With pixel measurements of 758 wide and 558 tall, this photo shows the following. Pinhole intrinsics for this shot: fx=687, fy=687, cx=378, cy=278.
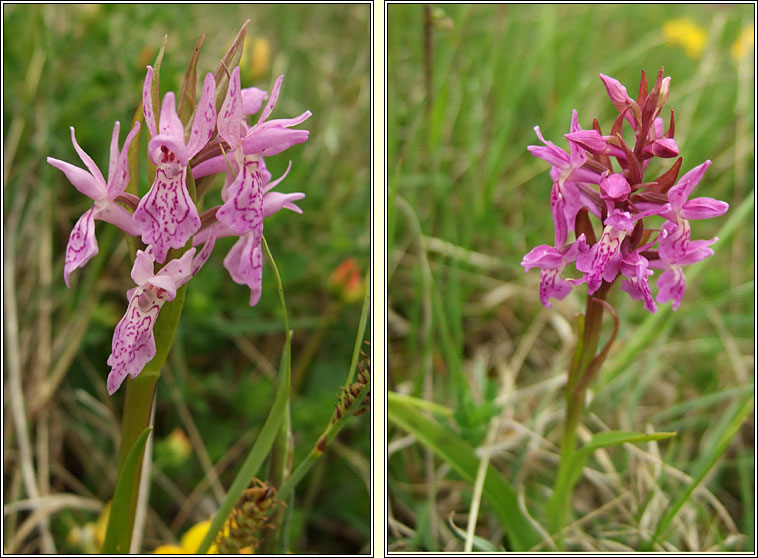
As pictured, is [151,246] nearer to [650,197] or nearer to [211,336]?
[650,197]

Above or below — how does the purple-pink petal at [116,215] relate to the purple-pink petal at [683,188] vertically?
below

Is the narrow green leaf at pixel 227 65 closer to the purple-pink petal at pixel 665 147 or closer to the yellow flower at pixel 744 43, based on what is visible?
the purple-pink petal at pixel 665 147

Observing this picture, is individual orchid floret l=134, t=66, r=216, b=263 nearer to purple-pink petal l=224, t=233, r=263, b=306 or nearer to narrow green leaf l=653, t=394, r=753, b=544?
purple-pink petal l=224, t=233, r=263, b=306

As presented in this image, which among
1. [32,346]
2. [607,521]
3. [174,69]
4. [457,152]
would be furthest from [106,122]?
[607,521]

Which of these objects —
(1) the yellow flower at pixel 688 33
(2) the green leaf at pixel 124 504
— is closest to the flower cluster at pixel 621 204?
(2) the green leaf at pixel 124 504

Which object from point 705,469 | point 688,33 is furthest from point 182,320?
point 688,33

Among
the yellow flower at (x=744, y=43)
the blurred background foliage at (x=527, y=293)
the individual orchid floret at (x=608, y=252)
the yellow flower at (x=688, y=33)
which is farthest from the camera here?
the yellow flower at (x=688, y=33)
